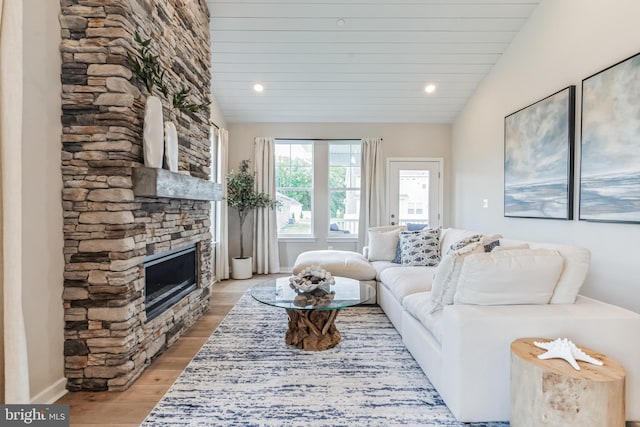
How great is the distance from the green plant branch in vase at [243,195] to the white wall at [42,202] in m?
3.23

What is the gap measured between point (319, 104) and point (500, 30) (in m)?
2.57

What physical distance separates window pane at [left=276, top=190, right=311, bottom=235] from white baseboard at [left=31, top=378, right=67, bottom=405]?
13.4 ft

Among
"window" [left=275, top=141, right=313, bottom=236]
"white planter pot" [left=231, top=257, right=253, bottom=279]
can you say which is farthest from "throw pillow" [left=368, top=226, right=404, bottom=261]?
"white planter pot" [left=231, top=257, right=253, bottom=279]

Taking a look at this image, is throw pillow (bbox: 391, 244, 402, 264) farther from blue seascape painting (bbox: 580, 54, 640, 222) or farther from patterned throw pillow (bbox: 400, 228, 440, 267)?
blue seascape painting (bbox: 580, 54, 640, 222)

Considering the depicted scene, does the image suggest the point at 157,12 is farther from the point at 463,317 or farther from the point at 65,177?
the point at 463,317

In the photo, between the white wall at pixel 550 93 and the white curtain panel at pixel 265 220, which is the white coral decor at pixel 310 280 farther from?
the white curtain panel at pixel 265 220

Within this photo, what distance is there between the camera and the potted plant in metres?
5.21

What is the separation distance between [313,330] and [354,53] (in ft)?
11.1

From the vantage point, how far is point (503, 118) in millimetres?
4227

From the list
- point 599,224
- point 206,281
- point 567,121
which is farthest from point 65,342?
point 567,121

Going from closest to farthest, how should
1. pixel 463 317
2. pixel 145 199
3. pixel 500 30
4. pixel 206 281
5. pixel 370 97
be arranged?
pixel 463 317, pixel 145 199, pixel 206 281, pixel 500 30, pixel 370 97

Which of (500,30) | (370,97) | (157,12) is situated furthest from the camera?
(370,97)

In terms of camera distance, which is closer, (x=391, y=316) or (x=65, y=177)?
(x=65, y=177)

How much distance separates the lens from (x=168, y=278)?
2.91 m
